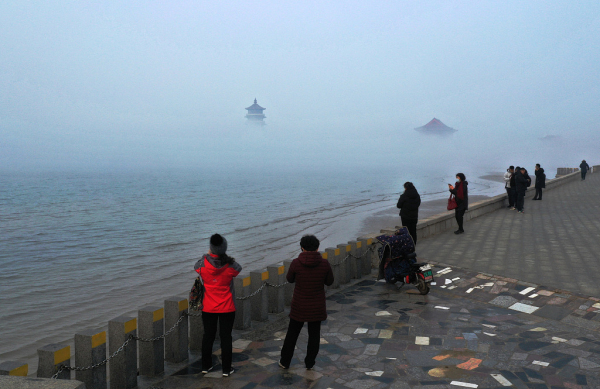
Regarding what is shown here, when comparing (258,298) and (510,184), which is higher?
(510,184)

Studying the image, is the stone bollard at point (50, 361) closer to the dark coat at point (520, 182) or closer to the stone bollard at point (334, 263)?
the stone bollard at point (334, 263)

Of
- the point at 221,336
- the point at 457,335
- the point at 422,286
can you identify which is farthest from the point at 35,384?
the point at 422,286

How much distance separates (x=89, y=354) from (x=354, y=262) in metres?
5.99

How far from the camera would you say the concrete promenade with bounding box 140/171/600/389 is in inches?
204

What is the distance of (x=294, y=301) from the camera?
17.9 ft

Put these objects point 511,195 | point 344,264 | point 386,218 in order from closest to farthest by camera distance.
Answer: point 344,264 < point 511,195 < point 386,218

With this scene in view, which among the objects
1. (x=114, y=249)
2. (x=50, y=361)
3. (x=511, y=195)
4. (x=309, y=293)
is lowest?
(x=114, y=249)

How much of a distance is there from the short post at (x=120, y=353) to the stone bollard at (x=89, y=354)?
0.75ft

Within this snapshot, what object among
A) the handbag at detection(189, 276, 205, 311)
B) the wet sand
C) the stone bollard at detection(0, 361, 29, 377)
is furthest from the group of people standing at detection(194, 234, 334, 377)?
the wet sand

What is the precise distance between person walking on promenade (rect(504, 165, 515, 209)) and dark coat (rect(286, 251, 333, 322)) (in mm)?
16057

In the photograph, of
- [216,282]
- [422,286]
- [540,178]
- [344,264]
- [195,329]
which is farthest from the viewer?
[540,178]

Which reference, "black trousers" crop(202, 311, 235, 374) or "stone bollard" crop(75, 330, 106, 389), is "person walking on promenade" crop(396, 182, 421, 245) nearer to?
"black trousers" crop(202, 311, 235, 374)

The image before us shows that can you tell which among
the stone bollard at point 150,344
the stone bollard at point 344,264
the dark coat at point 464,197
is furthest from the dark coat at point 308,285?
the dark coat at point 464,197

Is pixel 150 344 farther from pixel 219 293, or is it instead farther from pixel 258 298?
pixel 258 298
